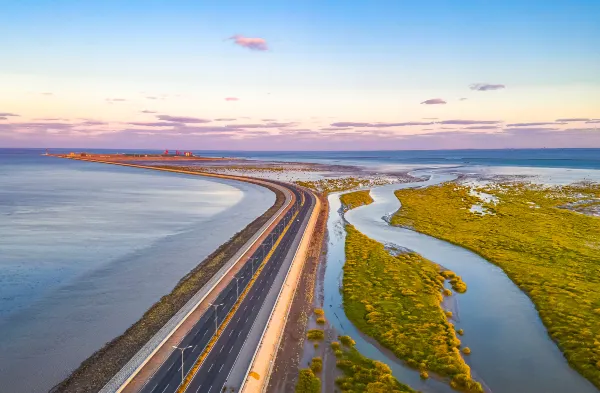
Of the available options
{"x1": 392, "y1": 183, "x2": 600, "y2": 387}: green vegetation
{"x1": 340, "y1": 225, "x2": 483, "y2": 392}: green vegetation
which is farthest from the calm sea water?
{"x1": 392, "y1": 183, "x2": 600, "y2": 387}: green vegetation

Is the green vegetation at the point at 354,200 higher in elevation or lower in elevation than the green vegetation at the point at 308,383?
higher

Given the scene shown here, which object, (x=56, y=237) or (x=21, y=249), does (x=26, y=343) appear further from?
(x=56, y=237)

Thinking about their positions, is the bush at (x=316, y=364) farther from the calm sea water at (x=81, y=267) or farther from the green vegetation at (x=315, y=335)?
the calm sea water at (x=81, y=267)

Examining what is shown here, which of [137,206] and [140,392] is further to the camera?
[137,206]

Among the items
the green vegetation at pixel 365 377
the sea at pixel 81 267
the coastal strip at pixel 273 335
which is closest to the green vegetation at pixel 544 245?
the green vegetation at pixel 365 377

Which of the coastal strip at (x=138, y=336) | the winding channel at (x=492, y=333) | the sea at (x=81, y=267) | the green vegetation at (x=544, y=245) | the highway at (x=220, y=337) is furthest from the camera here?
the green vegetation at (x=544, y=245)

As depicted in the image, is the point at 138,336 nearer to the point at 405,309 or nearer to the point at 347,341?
the point at 347,341

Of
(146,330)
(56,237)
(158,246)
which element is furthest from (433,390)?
(56,237)
